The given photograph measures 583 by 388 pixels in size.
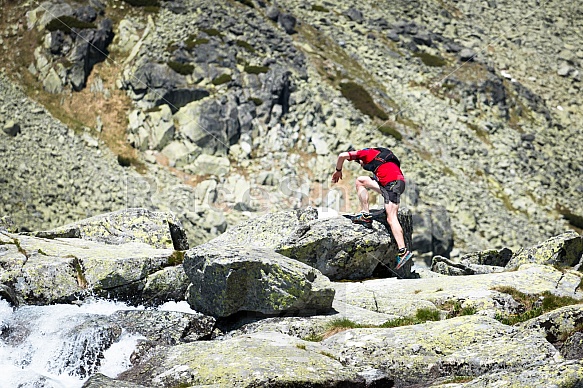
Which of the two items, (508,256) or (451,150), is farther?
(451,150)

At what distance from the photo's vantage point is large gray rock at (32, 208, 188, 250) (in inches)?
773

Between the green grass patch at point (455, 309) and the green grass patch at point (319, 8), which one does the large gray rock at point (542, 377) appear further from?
the green grass patch at point (319, 8)

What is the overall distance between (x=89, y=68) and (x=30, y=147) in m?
11.7

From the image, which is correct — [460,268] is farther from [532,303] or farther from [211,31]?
[211,31]

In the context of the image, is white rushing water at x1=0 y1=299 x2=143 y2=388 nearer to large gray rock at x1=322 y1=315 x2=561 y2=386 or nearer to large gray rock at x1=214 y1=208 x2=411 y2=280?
large gray rock at x1=322 y1=315 x2=561 y2=386

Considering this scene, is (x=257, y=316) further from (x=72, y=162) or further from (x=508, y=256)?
(x=72, y=162)

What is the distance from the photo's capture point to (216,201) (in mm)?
49031

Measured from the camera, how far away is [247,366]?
1086 cm

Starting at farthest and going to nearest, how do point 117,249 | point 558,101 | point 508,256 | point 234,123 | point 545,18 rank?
point 545,18 < point 558,101 < point 234,123 < point 508,256 < point 117,249

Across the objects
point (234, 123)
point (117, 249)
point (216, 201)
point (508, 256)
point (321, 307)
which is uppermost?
point (321, 307)

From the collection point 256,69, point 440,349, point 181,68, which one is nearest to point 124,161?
point 181,68

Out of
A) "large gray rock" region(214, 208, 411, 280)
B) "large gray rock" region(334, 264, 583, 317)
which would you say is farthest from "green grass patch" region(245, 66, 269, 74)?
"large gray rock" region(334, 264, 583, 317)

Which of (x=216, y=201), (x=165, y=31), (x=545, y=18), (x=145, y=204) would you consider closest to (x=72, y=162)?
(x=145, y=204)

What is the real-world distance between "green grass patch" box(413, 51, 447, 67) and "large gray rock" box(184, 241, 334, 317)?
59.2m
